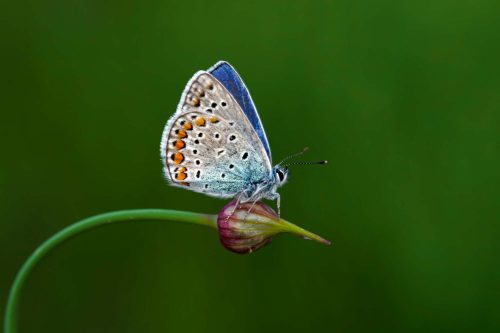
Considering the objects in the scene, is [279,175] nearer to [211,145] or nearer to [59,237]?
[211,145]

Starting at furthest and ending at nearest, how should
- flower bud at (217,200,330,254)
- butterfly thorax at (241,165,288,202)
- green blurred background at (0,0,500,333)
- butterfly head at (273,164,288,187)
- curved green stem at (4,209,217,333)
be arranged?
green blurred background at (0,0,500,333) < butterfly head at (273,164,288,187) < butterfly thorax at (241,165,288,202) < flower bud at (217,200,330,254) < curved green stem at (4,209,217,333)

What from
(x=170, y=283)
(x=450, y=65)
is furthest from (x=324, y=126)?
(x=170, y=283)

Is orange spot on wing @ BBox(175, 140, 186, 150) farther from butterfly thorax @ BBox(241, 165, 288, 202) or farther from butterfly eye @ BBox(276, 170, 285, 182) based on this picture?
butterfly eye @ BBox(276, 170, 285, 182)

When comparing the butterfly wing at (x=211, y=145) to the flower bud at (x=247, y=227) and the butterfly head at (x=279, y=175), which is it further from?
the flower bud at (x=247, y=227)

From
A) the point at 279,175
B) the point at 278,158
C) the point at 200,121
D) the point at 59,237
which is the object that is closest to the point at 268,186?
the point at 279,175

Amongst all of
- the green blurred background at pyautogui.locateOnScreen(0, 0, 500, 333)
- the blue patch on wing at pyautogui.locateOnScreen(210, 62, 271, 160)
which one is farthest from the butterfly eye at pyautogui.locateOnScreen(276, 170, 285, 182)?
the green blurred background at pyautogui.locateOnScreen(0, 0, 500, 333)

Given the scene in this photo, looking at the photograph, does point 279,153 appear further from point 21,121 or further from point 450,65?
point 21,121
